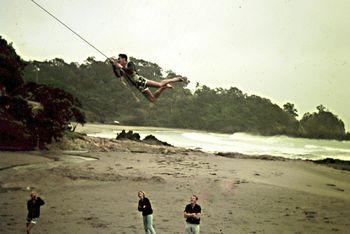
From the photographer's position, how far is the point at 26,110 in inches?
650

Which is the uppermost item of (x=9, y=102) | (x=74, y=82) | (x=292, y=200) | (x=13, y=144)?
(x=74, y=82)

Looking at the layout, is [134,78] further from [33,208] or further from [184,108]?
[184,108]

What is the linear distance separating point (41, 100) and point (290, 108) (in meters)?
24.9

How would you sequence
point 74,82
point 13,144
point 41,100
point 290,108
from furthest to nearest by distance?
point 74,82 → point 290,108 → point 41,100 → point 13,144

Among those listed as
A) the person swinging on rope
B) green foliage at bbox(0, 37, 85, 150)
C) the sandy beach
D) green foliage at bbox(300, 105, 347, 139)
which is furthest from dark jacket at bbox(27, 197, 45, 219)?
green foliage at bbox(300, 105, 347, 139)

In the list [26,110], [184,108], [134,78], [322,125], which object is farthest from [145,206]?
[184,108]

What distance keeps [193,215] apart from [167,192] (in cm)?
494

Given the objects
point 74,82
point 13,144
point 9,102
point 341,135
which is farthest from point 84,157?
point 74,82

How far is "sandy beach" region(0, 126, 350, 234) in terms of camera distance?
26.3ft

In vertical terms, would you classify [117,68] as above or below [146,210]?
above

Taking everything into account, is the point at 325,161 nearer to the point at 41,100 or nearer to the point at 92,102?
the point at 41,100

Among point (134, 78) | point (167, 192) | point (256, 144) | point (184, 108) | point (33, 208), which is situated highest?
point (184, 108)

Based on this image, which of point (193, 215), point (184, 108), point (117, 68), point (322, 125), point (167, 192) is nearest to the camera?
point (117, 68)

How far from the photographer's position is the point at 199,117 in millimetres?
36781
